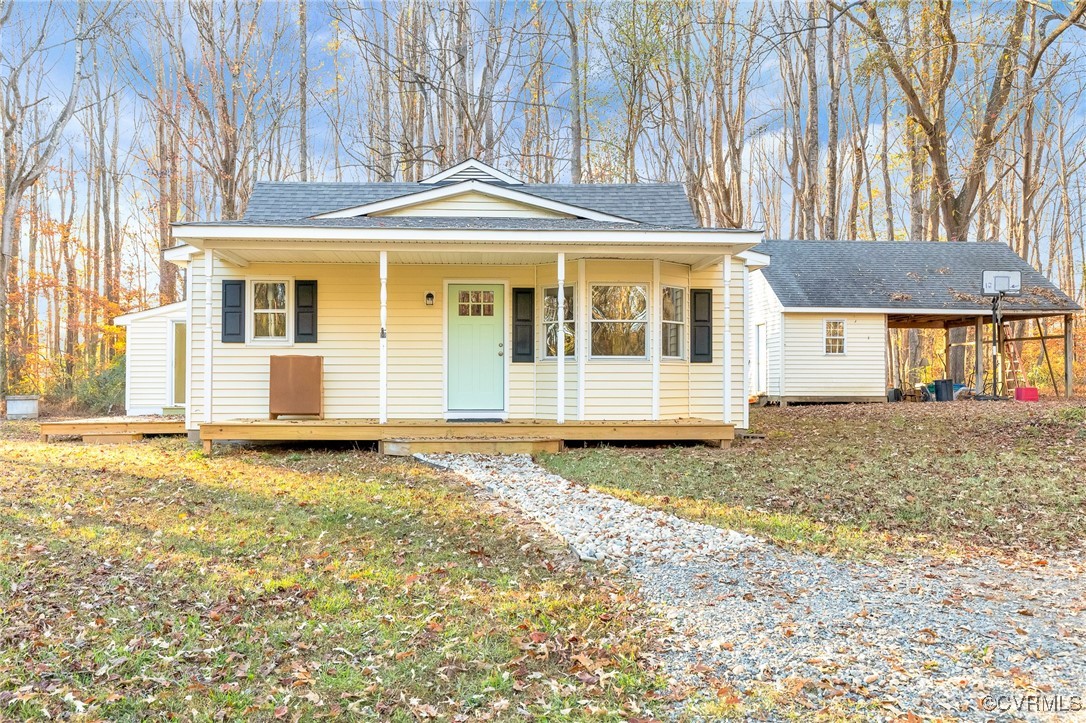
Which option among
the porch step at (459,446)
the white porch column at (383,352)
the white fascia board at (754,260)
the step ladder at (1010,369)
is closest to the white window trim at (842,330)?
the step ladder at (1010,369)

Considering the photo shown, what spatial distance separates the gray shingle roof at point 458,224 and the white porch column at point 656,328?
0.82m

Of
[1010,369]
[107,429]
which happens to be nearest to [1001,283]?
[1010,369]

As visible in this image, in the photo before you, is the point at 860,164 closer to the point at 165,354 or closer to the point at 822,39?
the point at 822,39

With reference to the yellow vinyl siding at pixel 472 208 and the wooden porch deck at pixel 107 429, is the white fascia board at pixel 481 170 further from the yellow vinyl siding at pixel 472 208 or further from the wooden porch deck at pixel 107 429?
the wooden porch deck at pixel 107 429

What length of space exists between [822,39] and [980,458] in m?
20.4

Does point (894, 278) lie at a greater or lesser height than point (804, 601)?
greater

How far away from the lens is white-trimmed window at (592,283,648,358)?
33.7 ft

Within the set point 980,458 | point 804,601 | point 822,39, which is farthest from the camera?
point 822,39

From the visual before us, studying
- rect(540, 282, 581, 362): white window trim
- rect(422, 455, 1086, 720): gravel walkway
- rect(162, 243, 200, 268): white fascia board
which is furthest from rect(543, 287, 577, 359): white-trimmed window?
rect(162, 243, 200, 268): white fascia board

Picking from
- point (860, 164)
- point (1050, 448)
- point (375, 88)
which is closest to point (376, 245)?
point (1050, 448)

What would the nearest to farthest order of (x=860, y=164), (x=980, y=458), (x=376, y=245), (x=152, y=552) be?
(x=152, y=552) → (x=980, y=458) → (x=376, y=245) → (x=860, y=164)

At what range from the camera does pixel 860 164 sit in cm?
2688

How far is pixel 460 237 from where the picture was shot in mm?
9203

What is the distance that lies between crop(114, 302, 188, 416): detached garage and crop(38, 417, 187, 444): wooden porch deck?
2407 mm
